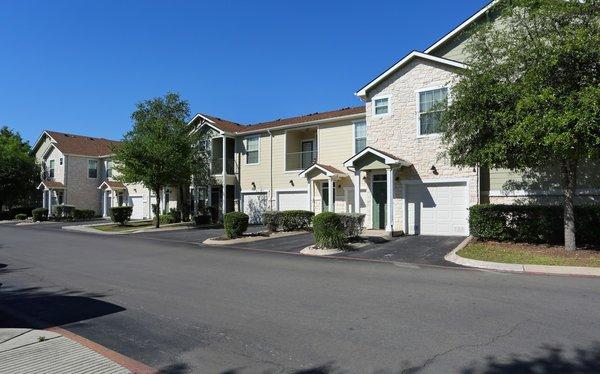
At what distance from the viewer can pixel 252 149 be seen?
30.3 metres

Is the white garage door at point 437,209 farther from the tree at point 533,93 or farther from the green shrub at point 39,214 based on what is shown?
the green shrub at point 39,214

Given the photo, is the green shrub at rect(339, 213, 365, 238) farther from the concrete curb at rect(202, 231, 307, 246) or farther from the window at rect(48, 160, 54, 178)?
the window at rect(48, 160, 54, 178)

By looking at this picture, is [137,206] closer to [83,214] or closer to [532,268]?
[83,214]

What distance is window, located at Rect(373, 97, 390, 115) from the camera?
2102 centimetres

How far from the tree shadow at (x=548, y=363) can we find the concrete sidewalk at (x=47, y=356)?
389cm

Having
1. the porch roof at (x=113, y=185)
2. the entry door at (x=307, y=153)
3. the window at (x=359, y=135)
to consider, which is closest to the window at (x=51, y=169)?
the porch roof at (x=113, y=185)

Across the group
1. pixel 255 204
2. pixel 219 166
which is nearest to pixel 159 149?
pixel 219 166

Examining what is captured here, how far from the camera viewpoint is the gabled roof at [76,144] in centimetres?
4694

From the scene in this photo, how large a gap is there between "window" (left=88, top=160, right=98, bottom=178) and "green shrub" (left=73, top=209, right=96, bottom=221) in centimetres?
532

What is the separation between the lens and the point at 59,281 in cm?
1094

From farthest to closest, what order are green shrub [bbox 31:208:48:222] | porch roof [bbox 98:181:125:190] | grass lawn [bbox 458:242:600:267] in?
porch roof [bbox 98:181:125:190] → green shrub [bbox 31:208:48:222] → grass lawn [bbox 458:242:600:267]

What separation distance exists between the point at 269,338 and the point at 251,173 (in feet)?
80.2

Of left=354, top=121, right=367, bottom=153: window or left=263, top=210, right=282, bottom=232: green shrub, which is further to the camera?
left=354, top=121, right=367, bottom=153: window

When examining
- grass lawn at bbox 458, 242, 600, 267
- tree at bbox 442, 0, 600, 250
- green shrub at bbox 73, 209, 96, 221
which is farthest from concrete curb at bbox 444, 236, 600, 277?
green shrub at bbox 73, 209, 96, 221
